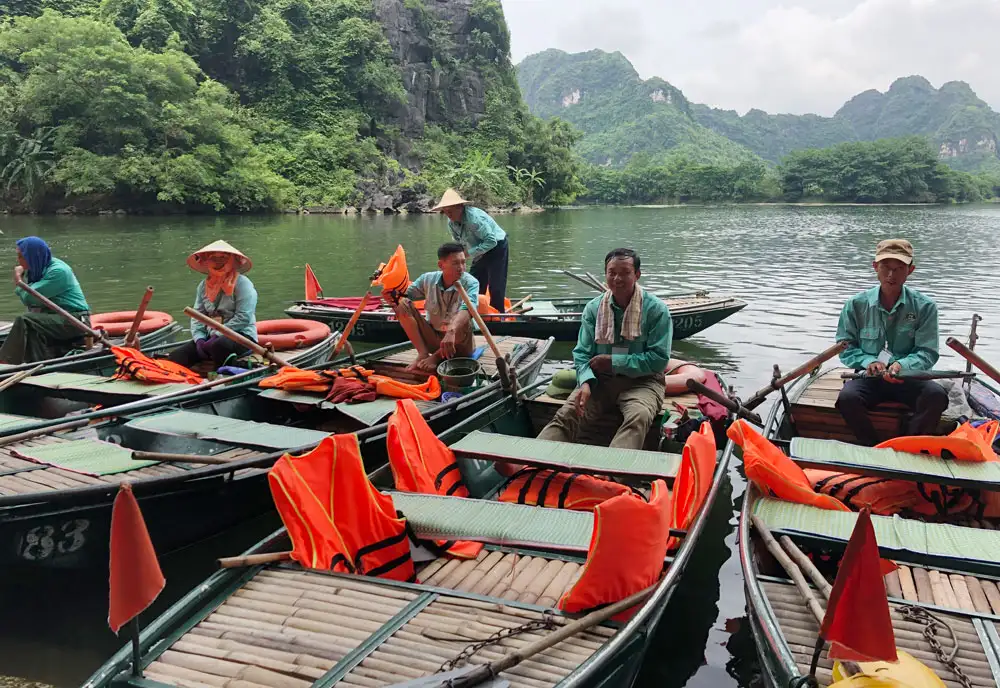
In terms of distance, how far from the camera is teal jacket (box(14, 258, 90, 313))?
6660mm

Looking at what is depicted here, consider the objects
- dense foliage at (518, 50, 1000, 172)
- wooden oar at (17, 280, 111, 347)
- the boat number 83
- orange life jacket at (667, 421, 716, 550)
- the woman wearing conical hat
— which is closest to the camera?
orange life jacket at (667, 421, 716, 550)

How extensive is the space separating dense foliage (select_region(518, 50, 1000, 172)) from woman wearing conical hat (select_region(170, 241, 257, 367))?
10336 centimetres

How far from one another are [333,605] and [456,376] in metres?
3.30

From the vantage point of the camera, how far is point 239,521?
4.43 m

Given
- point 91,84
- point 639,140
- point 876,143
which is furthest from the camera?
point 639,140

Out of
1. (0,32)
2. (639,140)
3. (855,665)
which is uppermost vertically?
(639,140)

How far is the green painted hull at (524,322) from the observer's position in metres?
9.62

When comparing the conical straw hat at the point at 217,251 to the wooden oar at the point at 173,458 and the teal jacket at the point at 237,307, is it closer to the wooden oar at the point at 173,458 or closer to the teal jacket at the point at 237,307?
the teal jacket at the point at 237,307

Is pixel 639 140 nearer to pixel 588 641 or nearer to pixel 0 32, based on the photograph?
pixel 0 32

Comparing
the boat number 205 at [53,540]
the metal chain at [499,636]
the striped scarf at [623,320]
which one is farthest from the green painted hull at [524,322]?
the metal chain at [499,636]

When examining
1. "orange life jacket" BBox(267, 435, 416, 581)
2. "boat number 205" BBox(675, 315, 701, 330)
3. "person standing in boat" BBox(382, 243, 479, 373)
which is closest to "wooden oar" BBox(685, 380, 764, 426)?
"orange life jacket" BBox(267, 435, 416, 581)

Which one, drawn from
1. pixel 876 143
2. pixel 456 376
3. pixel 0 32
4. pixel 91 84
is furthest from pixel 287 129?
pixel 876 143

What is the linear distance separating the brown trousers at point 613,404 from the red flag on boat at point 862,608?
2.61 m

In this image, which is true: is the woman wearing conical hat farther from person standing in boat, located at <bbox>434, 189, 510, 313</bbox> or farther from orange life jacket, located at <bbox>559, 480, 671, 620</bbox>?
orange life jacket, located at <bbox>559, 480, 671, 620</bbox>
